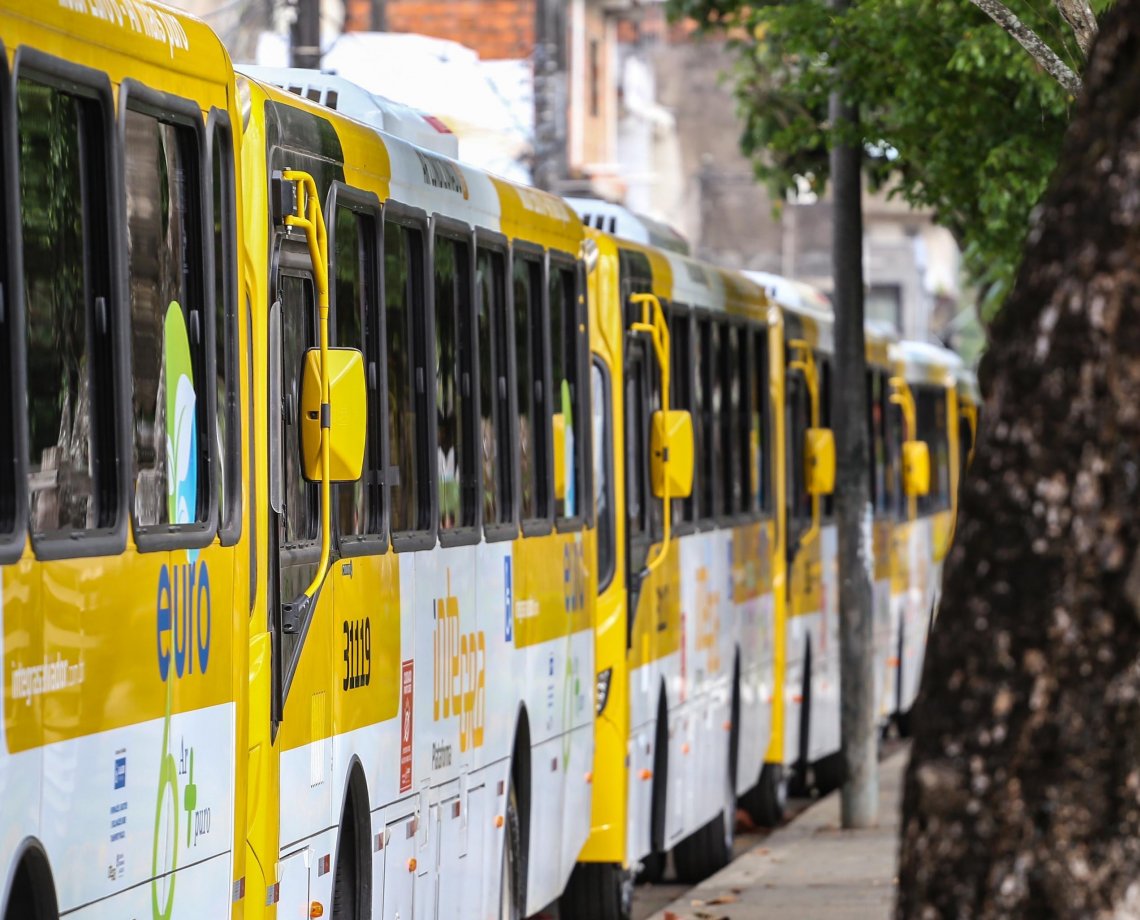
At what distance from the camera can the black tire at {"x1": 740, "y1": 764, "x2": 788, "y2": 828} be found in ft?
57.8

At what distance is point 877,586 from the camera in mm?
21984

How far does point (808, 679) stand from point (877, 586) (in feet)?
11.6

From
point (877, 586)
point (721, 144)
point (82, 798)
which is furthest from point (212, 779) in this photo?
point (721, 144)

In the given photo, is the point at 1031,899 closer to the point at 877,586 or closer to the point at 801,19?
the point at 801,19

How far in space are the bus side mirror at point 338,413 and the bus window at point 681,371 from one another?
674cm

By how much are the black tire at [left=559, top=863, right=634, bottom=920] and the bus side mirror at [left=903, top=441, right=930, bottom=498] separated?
1220cm

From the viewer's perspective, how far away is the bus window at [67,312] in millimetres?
5387

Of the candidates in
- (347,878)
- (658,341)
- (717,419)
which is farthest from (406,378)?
(717,419)

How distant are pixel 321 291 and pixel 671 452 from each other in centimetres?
590

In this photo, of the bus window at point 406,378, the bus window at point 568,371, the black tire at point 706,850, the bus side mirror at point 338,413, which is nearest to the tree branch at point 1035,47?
the bus window at point 406,378

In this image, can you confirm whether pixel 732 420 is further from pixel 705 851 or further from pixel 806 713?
pixel 806 713

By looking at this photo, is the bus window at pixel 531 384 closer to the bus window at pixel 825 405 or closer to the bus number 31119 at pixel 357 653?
the bus number 31119 at pixel 357 653

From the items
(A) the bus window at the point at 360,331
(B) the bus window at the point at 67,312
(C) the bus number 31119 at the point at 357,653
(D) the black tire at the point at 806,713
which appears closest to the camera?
(B) the bus window at the point at 67,312

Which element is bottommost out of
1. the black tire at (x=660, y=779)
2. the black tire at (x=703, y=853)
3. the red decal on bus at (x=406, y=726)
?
the black tire at (x=703, y=853)
